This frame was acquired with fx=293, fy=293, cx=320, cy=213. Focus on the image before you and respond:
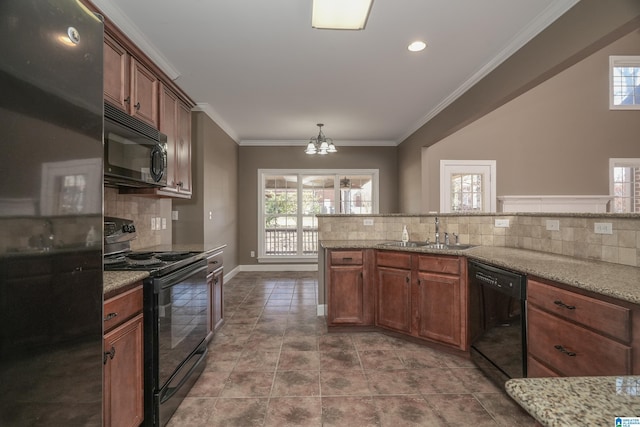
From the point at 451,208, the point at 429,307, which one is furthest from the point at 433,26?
the point at 451,208

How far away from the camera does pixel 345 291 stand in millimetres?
2965

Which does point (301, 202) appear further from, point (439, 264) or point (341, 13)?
point (341, 13)

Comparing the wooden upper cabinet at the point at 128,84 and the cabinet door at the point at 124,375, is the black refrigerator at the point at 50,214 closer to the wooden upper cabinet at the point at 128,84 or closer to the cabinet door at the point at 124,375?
the cabinet door at the point at 124,375

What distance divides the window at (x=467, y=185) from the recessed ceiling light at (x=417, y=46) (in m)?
3.04

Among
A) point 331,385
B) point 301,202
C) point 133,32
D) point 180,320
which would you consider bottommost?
point 331,385

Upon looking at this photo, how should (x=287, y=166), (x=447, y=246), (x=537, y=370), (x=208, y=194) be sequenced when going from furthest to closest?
(x=287, y=166) < (x=208, y=194) < (x=447, y=246) < (x=537, y=370)

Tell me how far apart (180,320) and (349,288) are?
1.63 m

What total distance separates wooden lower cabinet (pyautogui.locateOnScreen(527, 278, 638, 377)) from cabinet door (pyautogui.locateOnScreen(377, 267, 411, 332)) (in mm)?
1105

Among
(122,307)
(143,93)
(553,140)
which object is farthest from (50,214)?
(553,140)

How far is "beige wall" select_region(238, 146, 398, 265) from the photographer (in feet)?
20.3

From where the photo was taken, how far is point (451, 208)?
17.7 feet

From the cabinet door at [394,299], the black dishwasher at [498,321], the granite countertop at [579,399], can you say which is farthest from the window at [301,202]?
the granite countertop at [579,399]

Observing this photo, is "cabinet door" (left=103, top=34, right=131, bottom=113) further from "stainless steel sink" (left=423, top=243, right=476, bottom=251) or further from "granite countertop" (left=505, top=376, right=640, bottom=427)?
"stainless steel sink" (left=423, top=243, right=476, bottom=251)

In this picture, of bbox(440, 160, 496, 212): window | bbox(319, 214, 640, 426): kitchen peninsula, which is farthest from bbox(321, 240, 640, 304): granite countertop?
bbox(440, 160, 496, 212): window
